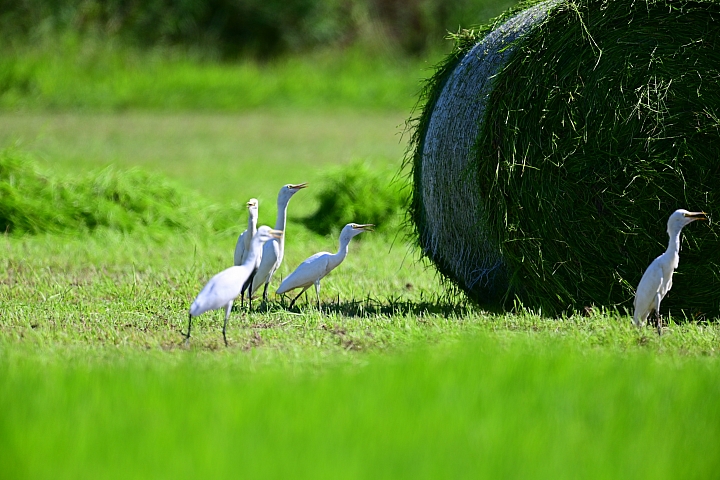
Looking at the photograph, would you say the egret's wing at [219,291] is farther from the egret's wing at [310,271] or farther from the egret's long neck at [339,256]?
the egret's long neck at [339,256]

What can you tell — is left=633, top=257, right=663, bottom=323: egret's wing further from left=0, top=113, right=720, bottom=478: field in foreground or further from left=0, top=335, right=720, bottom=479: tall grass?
left=0, top=335, right=720, bottom=479: tall grass

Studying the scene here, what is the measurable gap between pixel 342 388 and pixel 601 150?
2.84 meters

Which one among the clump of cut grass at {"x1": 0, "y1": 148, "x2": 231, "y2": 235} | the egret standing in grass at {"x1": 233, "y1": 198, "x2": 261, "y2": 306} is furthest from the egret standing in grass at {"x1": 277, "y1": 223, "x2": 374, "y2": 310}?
the clump of cut grass at {"x1": 0, "y1": 148, "x2": 231, "y2": 235}

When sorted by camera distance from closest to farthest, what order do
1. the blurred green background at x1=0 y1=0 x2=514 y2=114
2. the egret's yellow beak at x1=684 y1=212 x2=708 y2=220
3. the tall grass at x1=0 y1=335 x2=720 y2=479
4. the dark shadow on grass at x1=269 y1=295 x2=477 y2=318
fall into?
the tall grass at x1=0 y1=335 x2=720 y2=479, the egret's yellow beak at x1=684 y1=212 x2=708 y2=220, the dark shadow on grass at x1=269 y1=295 x2=477 y2=318, the blurred green background at x1=0 y1=0 x2=514 y2=114

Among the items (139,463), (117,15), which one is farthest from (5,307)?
(117,15)

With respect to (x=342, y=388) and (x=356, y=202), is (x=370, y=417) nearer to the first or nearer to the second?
(x=342, y=388)

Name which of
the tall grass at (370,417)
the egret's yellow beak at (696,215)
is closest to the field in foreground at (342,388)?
Result: the tall grass at (370,417)

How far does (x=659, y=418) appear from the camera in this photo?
4.16 metres

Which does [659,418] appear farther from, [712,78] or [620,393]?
[712,78]

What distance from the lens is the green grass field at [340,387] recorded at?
3.65m

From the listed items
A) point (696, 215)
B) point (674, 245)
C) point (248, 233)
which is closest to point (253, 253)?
point (248, 233)

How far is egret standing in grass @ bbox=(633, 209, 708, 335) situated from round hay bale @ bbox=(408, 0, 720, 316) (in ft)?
1.68

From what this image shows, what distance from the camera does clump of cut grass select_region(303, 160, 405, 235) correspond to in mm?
10383

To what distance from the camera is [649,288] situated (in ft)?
19.0
